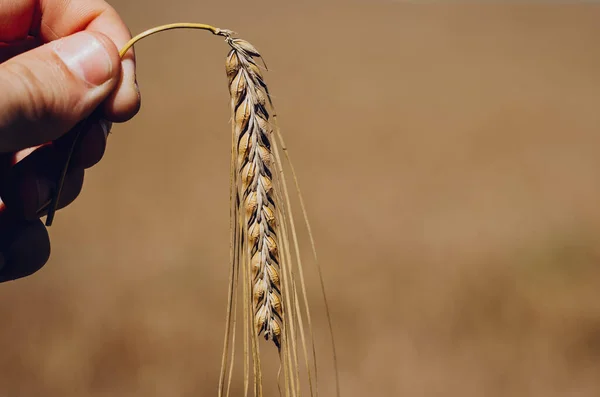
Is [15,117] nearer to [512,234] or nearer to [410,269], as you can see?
[410,269]

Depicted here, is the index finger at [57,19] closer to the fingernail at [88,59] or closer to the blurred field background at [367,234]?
the fingernail at [88,59]

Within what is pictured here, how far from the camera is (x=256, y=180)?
451mm

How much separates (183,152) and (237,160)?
1765 millimetres

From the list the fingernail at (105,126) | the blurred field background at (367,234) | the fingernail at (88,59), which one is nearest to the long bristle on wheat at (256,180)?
the fingernail at (88,59)

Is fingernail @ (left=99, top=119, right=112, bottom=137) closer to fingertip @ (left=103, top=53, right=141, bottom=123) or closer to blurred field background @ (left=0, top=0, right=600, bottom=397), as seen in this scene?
fingertip @ (left=103, top=53, right=141, bottom=123)

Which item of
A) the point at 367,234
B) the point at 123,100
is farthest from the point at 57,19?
the point at 367,234

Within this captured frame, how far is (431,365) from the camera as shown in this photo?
53.9 inches

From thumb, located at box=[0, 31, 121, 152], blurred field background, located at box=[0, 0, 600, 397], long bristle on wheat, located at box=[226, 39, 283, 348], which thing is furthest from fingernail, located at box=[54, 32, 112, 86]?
blurred field background, located at box=[0, 0, 600, 397]

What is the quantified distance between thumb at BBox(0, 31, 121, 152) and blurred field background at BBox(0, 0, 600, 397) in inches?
38.9

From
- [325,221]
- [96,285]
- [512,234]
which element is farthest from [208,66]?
[512,234]

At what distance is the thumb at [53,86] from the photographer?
1.56 feet

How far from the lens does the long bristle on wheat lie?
447 millimetres

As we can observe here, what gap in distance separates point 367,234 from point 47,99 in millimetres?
1414

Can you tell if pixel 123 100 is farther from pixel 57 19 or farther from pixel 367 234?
pixel 367 234
